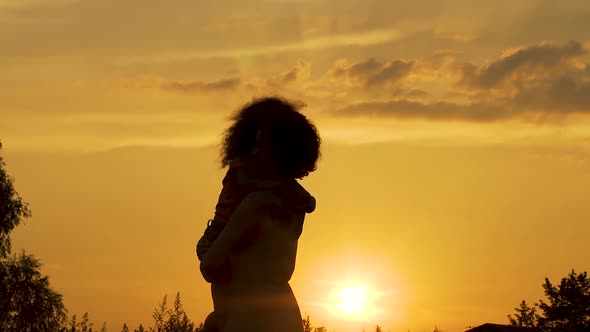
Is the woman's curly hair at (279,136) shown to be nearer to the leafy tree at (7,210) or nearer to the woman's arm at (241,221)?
the woman's arm at (241,221)

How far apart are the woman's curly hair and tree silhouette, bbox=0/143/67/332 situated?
3352 cm

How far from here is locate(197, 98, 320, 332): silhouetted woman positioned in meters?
11.6

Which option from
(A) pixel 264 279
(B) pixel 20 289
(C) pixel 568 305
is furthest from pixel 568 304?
(A) pixel 264 279

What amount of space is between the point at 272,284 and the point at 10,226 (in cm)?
3519

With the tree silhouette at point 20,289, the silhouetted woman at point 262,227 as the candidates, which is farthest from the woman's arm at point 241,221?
the tree silhouette at point 20,289

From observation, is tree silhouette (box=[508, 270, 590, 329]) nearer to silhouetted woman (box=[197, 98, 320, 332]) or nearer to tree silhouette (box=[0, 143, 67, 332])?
tree silhouette (box=[0, 143, 67, 332])

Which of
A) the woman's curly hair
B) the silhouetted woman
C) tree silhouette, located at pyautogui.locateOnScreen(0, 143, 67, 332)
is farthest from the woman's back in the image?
tree silhouette, located at pyautogui.locateOnScreen(0, 143, 67, 332)

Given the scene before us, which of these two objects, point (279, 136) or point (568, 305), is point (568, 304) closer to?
point (568, 305)

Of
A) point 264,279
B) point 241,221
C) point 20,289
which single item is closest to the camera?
point 241,221

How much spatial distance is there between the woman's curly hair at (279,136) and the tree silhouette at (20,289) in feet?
110

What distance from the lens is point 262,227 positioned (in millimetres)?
11656

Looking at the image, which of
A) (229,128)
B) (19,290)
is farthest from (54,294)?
(229,128)

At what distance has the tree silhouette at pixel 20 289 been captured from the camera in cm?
4441

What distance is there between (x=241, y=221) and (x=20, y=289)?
116 ft
